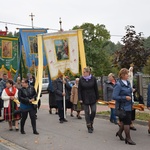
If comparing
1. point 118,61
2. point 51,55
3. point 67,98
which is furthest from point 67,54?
point 118,61

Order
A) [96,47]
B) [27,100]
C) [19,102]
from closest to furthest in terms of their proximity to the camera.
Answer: [27,100]
[19,102]
[96,47]

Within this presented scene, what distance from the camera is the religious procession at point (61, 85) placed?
24.8ft

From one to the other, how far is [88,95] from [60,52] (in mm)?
2681

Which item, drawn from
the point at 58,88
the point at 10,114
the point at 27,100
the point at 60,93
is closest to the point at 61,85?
the point at 58,88

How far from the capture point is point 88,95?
9.02 metres

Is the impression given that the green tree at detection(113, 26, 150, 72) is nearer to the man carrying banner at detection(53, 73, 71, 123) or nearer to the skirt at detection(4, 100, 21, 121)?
the man carrying banner at detection(53, 73, 71, 123)

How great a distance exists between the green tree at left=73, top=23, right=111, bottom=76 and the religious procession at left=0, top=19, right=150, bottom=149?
69.6ft

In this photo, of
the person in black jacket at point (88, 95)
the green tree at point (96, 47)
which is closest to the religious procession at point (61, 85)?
the person in black jacket at point (88, 95)

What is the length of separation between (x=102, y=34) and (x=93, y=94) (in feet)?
105

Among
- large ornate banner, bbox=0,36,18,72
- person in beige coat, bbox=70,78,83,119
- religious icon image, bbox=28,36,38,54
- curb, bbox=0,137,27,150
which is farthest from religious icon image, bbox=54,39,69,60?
curb, bbox=0,137,27,150

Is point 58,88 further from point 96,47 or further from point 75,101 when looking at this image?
point 96,47

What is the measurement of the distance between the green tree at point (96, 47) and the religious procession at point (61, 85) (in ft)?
69.6

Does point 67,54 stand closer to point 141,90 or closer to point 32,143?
point 32,143

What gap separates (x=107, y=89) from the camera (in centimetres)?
1039
